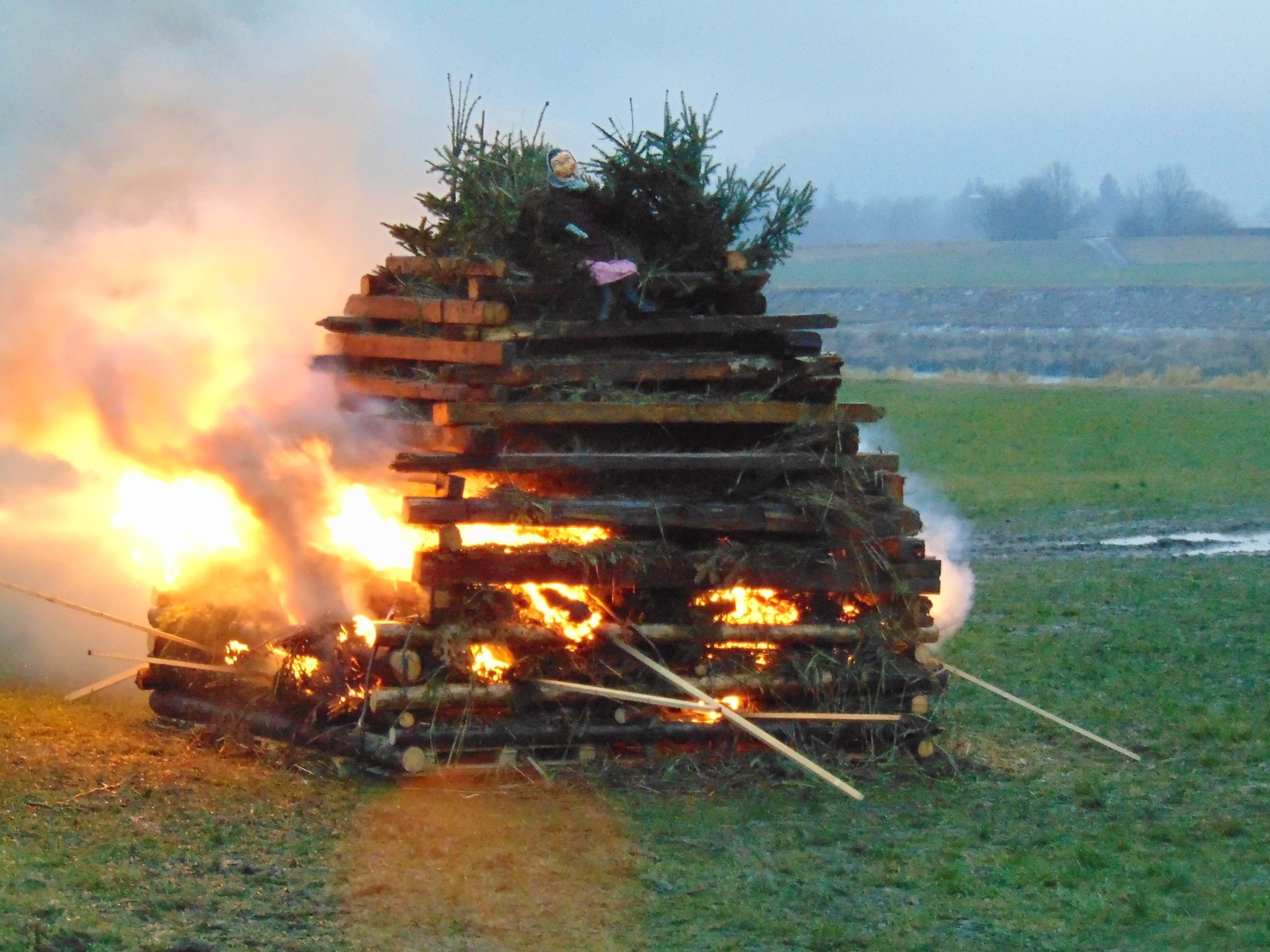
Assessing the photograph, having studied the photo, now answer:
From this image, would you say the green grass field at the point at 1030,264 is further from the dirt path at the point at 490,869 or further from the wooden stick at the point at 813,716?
the dirt path at the point at 490,869

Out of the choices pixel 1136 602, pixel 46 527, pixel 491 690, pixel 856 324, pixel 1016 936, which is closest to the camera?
pixel 1016 936

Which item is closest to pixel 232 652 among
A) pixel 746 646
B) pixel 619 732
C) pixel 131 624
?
pixel 131 624

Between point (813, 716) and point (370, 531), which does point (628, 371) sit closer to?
point (370, 531)

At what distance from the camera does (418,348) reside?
9422 millimetres

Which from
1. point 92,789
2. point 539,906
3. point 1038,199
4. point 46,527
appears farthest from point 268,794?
point 1038,199

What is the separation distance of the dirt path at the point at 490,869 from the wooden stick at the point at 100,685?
8.93ft

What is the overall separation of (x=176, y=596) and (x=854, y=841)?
464 cm

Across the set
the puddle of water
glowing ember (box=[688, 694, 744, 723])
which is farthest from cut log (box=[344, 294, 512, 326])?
the puddle of water

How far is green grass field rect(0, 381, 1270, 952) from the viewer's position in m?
6.28

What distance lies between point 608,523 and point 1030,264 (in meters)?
69.8

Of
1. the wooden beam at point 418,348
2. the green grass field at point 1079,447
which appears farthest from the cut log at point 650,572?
the green grass field at point 1079,447

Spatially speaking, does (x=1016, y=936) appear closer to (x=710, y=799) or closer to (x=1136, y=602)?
(x=710, y=799)

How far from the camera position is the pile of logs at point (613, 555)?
28.4ft

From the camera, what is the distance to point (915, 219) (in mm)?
133625
